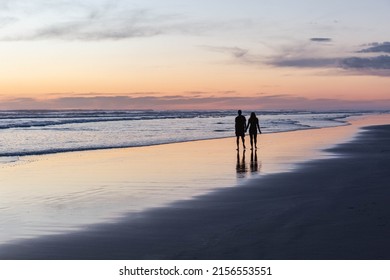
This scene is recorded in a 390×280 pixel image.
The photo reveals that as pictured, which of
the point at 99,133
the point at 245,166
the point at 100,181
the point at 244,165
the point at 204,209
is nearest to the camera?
the point at 204,209

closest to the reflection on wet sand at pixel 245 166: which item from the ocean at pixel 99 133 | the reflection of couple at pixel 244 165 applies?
the reflection of couple at pixel 244 165

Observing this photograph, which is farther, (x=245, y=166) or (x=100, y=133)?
(x=100, y=133)

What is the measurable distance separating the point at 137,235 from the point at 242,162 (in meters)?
10.6

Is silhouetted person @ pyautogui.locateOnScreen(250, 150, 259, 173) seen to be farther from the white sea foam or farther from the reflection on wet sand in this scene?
the white sea foam

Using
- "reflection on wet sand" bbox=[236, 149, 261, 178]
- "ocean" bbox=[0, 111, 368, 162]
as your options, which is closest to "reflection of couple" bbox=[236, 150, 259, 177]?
"reflection on wet sand" bbox=[236, 149, 261, 178]

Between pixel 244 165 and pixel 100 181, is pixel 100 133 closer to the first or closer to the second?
pixel 244 165

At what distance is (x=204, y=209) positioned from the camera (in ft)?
32.3

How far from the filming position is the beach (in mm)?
7016

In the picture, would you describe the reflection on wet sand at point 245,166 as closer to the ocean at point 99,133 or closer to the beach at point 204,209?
the beach at point 204,209

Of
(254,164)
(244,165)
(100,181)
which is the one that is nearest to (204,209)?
(100,181)

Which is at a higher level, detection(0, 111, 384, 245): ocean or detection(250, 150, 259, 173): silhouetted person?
detection(0, 111, 384, 245): ocean

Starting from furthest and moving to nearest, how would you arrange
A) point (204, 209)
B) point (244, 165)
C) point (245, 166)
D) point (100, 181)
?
point (244, 165)
point (245, 166)
point (100, 181)
point (204, 209)

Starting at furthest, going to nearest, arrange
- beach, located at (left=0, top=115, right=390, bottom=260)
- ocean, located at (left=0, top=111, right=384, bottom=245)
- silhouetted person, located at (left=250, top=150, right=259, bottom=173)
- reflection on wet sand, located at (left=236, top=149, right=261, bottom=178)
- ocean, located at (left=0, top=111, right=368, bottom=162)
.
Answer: ocean, located at (left=0, top=111, right=368, bottom=162) < silhouetted person, located at (left=250, top=150, right=259, bottom=173) < reflection on wet sand, located at (left=236, top=149, right=261, bottom=178) < ocean, located at (left=0, top=111, right=384, bottom=245) < beach, located at (left=0, top=115, right=390, bottom=260)

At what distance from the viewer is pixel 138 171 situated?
1552 cm
